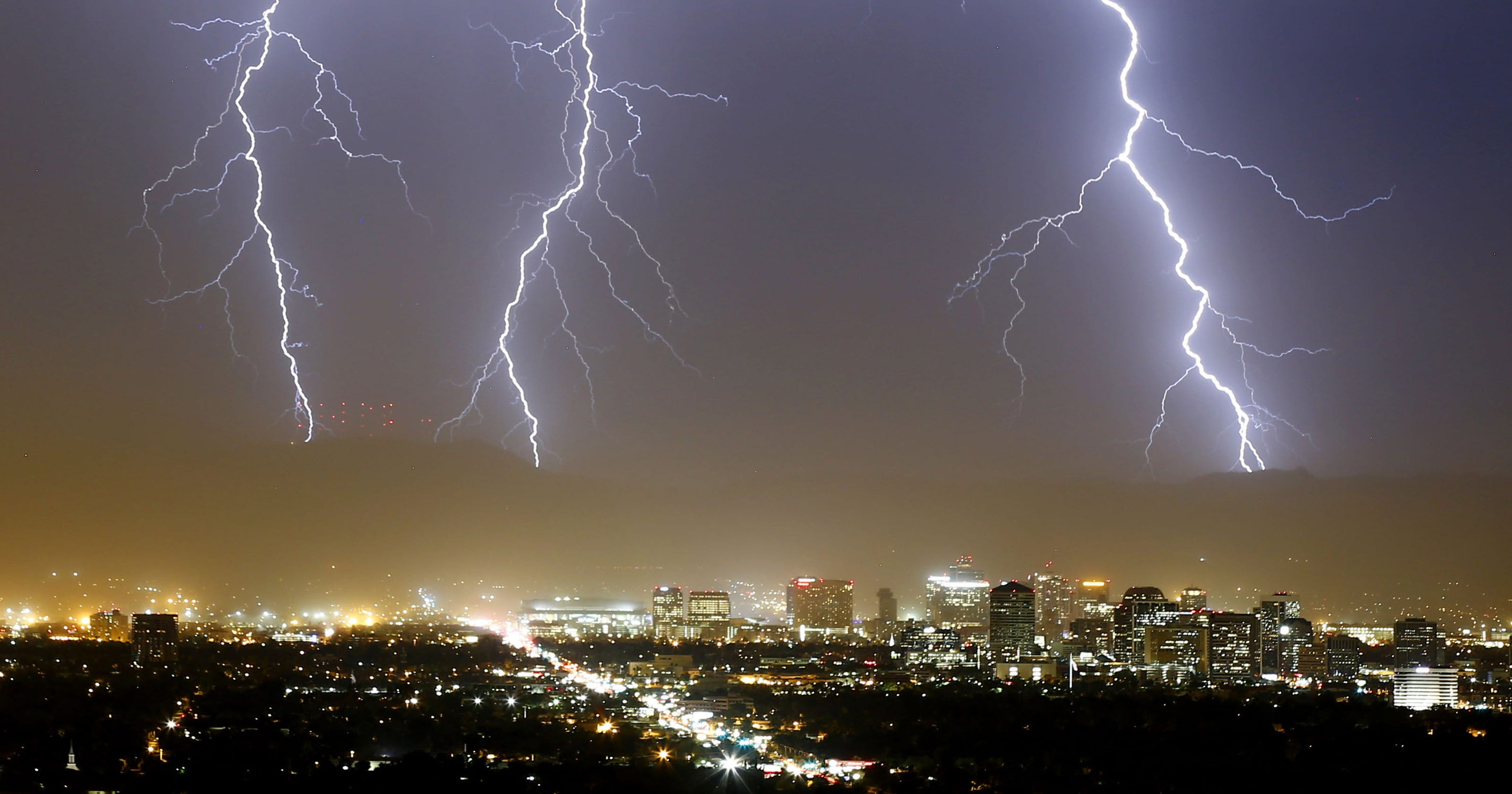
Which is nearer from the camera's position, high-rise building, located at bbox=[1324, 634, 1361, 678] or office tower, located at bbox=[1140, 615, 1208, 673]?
high-rise building, located at bbox=[1324, 634, 1361, 678]

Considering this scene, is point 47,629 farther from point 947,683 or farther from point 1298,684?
point 1298,684

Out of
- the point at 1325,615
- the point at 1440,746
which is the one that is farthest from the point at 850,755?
the point at 1325,615

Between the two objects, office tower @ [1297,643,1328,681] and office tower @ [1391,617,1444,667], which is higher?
office tower @ [1391,617,1444,667]

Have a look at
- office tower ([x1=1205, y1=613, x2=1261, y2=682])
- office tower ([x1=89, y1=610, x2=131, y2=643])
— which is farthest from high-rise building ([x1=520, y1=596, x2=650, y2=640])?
office tower ([x1=1205, y1=613, x2=1261, y2=682])

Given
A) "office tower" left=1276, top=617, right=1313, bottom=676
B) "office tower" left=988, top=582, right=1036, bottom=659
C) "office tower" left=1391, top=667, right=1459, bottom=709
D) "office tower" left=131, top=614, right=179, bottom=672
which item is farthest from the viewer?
"office tower" left=988, top=582, right=1036, bottom=659

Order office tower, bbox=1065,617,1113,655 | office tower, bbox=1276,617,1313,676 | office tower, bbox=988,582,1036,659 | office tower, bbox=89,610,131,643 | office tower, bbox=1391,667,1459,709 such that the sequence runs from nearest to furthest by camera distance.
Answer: office tower, bbox=1391,667,1459,709, office tower, bbox=89,610,131,643, office tower, bbox=1276,617,1313,676, office tower, bbox=1065,617,1113,655, office tower, bbox=988,582,1036,659

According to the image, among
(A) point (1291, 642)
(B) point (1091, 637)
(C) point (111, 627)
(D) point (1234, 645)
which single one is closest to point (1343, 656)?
(A) point (1291, 642)

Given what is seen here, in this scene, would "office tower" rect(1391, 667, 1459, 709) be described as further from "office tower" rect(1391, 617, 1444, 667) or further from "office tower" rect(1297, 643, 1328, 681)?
"office tower" rect(1391, 617, 1444, 667)
